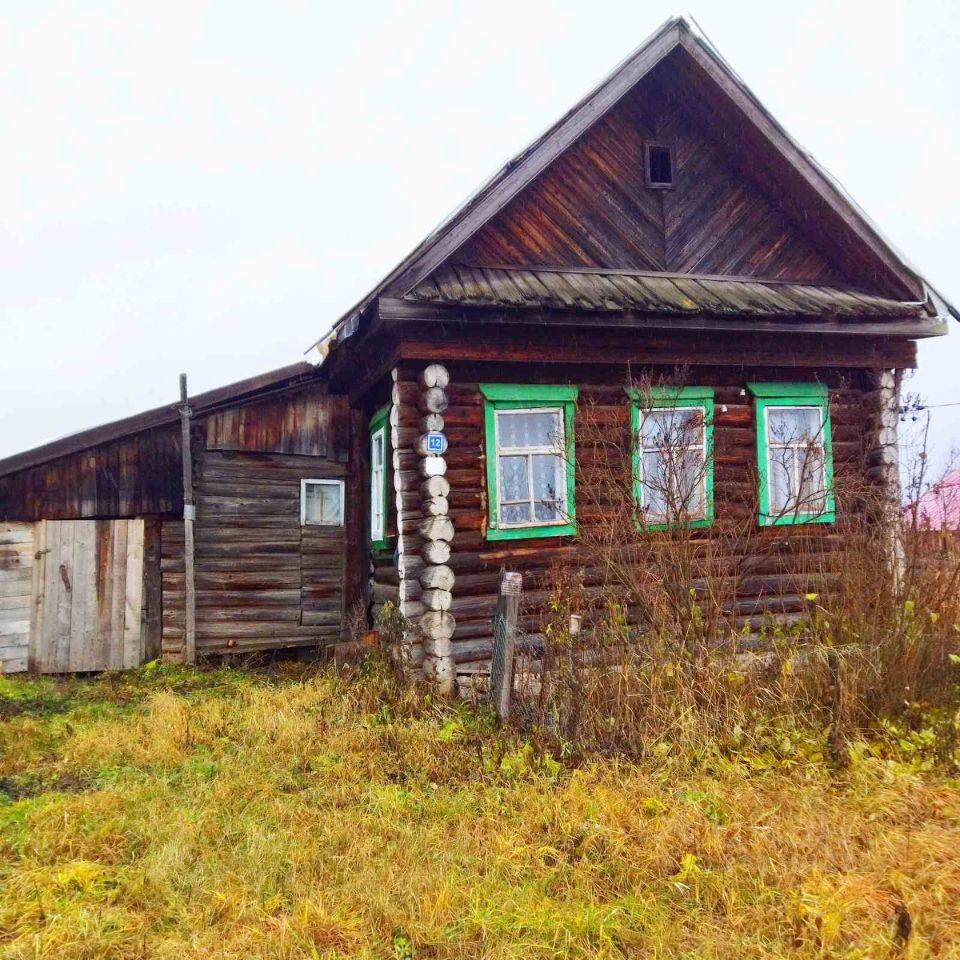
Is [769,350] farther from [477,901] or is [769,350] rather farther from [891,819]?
[477,901]

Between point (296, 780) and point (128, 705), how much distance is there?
157 inches

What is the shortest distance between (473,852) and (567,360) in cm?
582

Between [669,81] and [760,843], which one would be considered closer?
[760,843]

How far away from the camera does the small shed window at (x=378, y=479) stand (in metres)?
10.2

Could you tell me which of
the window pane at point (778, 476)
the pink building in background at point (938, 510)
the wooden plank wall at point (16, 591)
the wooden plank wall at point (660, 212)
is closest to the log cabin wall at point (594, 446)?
the window pane at point (778, 476)

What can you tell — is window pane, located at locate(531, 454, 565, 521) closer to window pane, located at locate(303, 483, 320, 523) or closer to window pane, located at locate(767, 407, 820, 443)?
window pane, located at locate(767, 407, 820, 443)

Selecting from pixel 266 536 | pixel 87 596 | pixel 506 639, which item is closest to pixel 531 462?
pixel 506 639

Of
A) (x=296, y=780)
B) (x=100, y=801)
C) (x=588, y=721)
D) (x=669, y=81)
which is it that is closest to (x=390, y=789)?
(x=296, y=780)

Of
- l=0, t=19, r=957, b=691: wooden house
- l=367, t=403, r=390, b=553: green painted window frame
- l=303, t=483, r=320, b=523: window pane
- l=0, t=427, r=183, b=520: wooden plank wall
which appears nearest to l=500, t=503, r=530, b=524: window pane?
l=0, t=19, r=957, b=691: wooden house

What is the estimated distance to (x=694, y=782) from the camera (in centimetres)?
491

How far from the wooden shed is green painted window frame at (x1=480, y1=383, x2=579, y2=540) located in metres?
3.96

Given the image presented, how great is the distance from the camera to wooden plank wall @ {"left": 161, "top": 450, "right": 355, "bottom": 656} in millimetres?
11508

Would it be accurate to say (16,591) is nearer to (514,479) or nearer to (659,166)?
(514,479)

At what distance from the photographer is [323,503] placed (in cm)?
1228
